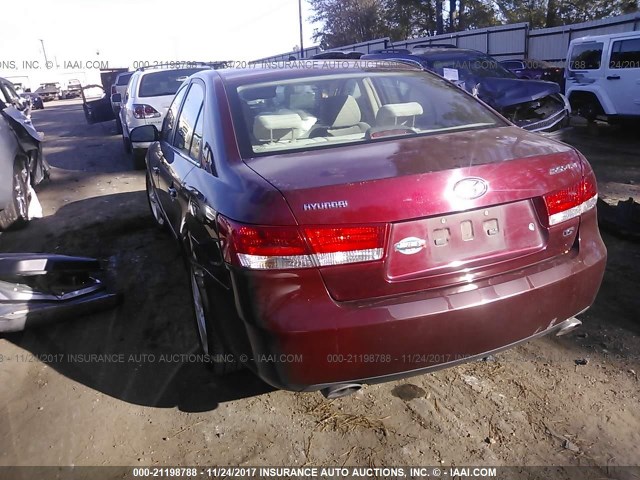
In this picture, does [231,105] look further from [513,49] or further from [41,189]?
[513,49]

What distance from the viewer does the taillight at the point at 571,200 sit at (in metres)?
2.24

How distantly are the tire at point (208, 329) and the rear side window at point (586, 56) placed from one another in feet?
33.9

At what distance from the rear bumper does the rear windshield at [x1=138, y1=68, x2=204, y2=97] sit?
7649 mm

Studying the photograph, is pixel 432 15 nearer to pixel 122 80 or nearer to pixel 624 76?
pixel 122 80

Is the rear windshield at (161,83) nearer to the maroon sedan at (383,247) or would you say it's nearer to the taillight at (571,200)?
the maroon sedan at (383,247)

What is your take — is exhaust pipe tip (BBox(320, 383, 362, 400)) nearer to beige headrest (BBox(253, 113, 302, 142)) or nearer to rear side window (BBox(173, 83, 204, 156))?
beige headrest (BBox(253, 113, 302, 142))

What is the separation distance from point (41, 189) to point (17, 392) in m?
5.73

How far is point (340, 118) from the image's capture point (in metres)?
2.97

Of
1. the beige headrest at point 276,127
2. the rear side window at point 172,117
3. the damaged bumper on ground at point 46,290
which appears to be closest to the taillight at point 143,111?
the rear side window at point 172,117

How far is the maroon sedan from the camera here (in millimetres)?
1979

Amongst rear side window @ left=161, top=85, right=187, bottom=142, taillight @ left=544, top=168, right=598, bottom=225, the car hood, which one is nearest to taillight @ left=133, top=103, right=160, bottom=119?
rear side window @ left=161, top=85, right=187, bottom=142

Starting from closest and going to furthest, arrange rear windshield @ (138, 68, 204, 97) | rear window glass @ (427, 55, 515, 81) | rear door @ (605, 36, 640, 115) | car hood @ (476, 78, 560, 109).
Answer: car hood @ (476, 78, 560, 109), rear window glass @ (427, 55, 515, 81), rear windshield @ (138, 68, 204, 97), rear door @ (605, 36, 640, 115)

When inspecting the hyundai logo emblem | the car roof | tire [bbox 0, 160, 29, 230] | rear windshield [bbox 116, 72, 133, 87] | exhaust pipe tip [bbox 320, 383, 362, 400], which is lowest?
tire [bbox 0, 160, 29, 230]

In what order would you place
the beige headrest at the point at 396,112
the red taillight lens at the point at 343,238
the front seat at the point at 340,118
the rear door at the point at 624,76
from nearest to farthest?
the red taillight lens at the point at 343,238, the front seat at the point at 340,118, the beige headrest at the point at 396,112, the rear door at the point at 624,76
